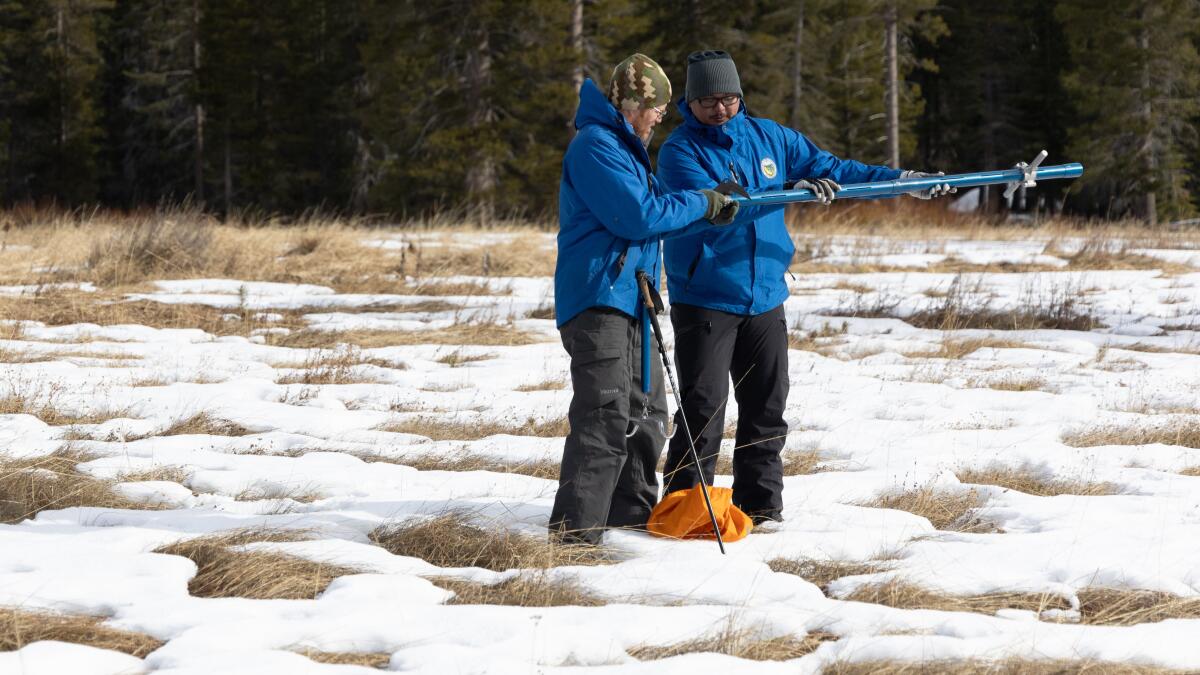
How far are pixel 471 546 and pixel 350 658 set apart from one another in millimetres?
1046

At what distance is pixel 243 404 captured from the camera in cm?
736

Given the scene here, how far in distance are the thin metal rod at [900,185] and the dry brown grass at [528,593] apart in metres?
1.52

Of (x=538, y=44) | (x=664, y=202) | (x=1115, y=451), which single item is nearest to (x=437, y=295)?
(x=1115, y=451)

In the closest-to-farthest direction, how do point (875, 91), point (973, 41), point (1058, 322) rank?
1. point (1058, 322)
2. point (875, 91)
3. point (973, 41)

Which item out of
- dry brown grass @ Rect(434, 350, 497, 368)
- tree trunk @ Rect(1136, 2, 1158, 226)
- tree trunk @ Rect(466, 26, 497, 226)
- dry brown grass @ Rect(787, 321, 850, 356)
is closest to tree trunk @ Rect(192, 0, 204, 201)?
tree trunk @ Rect(466, 26, 497, 226)

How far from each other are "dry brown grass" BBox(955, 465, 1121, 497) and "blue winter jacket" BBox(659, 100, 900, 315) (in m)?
1.52

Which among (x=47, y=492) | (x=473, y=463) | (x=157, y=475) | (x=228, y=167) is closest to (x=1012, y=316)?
(x=473, y=463)

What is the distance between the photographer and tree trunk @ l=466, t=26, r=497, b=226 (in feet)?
80.3

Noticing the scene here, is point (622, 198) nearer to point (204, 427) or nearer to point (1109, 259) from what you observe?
point (204, 427)

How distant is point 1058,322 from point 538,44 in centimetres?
1561

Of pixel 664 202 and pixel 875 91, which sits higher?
pixel 875 91

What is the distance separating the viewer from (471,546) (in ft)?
15.0

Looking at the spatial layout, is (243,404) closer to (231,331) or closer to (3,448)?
(3,448)

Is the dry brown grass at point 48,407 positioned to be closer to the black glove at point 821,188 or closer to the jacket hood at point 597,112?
the jacket hood at point 597,112
